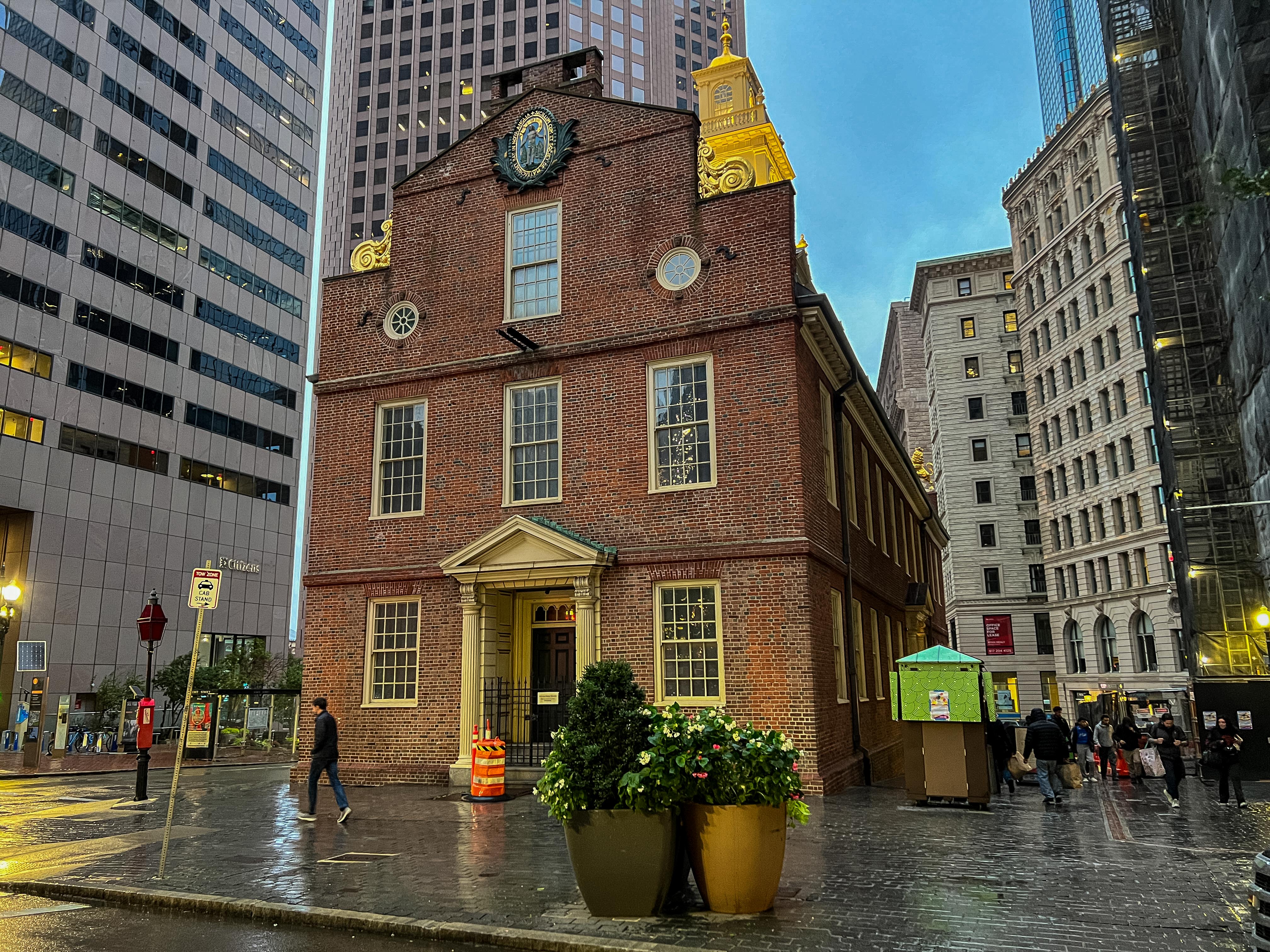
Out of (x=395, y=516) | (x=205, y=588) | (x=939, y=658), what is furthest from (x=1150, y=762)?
(x=205, y=588)

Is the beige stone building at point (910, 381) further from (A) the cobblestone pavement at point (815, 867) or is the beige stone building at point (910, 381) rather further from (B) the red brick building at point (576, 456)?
(A) the cobblestone pavement at point (815, 867)

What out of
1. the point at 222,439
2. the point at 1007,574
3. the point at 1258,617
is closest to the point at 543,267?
the point at 1258,617

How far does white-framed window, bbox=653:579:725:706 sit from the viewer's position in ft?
54.2

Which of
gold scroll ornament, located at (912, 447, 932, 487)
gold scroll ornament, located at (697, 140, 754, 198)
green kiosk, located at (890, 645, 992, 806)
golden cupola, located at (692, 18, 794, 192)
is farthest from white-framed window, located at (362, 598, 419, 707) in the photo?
gold scroll ornament, located at (912, 447, 932, 487)

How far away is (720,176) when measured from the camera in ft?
59.9

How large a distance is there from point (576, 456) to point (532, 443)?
1128 mm

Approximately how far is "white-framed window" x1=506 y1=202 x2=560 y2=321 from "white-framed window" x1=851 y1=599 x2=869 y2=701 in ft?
29.9

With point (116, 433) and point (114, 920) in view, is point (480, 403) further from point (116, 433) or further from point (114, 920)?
point (116, 433)

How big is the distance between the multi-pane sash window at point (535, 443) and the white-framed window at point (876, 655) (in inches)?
352

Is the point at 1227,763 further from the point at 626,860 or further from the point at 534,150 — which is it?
the point at 534,150

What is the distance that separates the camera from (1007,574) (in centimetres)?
6588

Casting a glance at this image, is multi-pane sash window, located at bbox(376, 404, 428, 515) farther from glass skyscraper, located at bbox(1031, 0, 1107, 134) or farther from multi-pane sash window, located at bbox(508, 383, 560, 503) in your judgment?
glass skyscraper, located at bbox(1031, 0, 1107, 134)

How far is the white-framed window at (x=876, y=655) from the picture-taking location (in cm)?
2219

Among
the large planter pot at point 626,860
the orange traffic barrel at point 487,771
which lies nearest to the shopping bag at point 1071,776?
the orange traffic barrel at point 487,771
